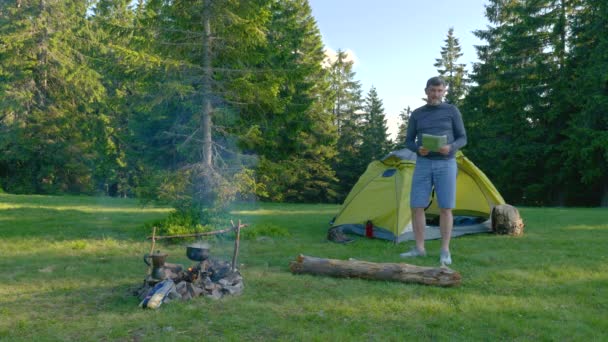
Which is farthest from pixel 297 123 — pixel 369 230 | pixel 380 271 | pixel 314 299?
pixel 314 299

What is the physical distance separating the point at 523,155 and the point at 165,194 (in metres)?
19.3

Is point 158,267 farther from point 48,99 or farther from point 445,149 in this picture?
point 48,99

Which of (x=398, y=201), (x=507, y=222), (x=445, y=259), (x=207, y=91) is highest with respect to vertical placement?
(x=207, y=91)

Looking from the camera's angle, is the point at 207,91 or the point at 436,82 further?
the point at 207,91

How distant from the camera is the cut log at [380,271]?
14.8ft

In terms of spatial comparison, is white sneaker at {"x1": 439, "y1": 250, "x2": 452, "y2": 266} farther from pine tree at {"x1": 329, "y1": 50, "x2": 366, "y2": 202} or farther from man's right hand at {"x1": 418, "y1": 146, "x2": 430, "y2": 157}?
pine tree at {"x1": 329, "y1": 50, "x2": 366, "y2": 202}

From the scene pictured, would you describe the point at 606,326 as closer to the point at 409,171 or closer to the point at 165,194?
the point at 409,171

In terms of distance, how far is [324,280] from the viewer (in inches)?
188

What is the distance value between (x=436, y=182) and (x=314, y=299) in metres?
2.32

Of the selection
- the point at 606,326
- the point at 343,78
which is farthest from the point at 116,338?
the point at 343,78

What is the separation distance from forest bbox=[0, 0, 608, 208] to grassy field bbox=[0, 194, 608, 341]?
1.94 meters

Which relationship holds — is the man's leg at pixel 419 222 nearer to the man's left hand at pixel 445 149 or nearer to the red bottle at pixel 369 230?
Result: the man's left hand at pixel 445 149

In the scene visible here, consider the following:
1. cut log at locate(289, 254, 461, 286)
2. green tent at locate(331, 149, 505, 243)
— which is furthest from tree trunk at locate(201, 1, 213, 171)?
cut log at locate(289, 254, 461, 286)

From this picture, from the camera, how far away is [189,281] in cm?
439
